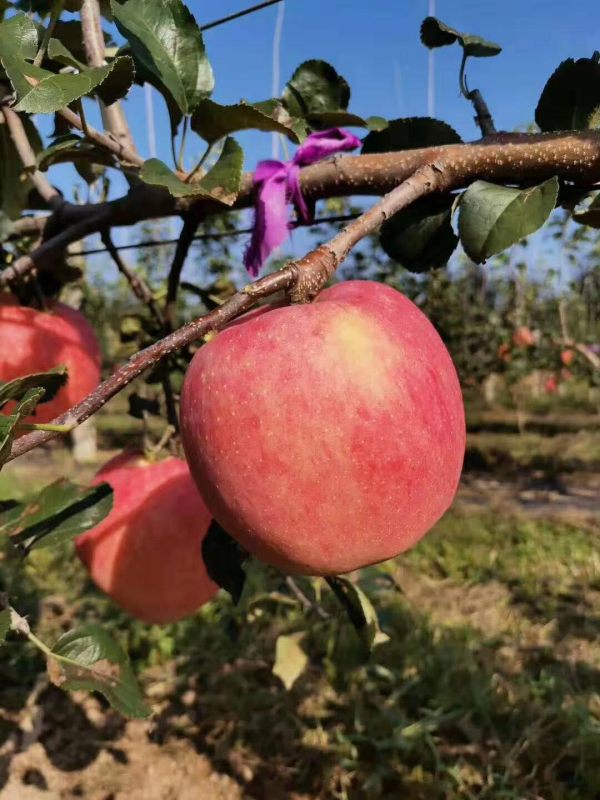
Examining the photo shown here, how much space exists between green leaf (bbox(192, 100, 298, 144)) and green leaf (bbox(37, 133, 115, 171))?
10 centimetres

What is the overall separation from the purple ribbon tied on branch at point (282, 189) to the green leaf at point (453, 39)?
107mm

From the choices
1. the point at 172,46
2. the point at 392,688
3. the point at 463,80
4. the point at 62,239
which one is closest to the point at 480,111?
the point at 463,80

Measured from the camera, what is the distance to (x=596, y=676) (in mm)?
1742

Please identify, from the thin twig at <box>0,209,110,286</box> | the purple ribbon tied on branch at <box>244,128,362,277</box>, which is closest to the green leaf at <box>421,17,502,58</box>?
the purple ribbon tied on branch at <box>244,128,362,277</box>

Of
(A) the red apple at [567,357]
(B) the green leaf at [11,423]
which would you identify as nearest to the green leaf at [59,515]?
(B) the green leaf at [11,423]

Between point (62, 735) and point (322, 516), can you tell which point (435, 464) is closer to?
point (322, 516)

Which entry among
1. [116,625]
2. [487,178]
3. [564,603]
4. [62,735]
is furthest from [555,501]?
[487,178]

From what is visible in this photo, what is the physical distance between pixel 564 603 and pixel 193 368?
2174 mm

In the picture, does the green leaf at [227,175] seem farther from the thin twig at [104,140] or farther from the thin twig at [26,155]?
the thin twig at [26,155]

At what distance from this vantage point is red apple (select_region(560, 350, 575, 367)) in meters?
4.82

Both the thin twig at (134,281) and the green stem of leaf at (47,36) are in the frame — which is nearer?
the green stem of leaf at (47,36)

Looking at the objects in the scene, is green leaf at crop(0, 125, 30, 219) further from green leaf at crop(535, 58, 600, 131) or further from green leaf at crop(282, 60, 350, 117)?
green leaf at crop(535, 58, 600, 131)

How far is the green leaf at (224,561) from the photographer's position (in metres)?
0.64

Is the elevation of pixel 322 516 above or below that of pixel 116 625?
above
